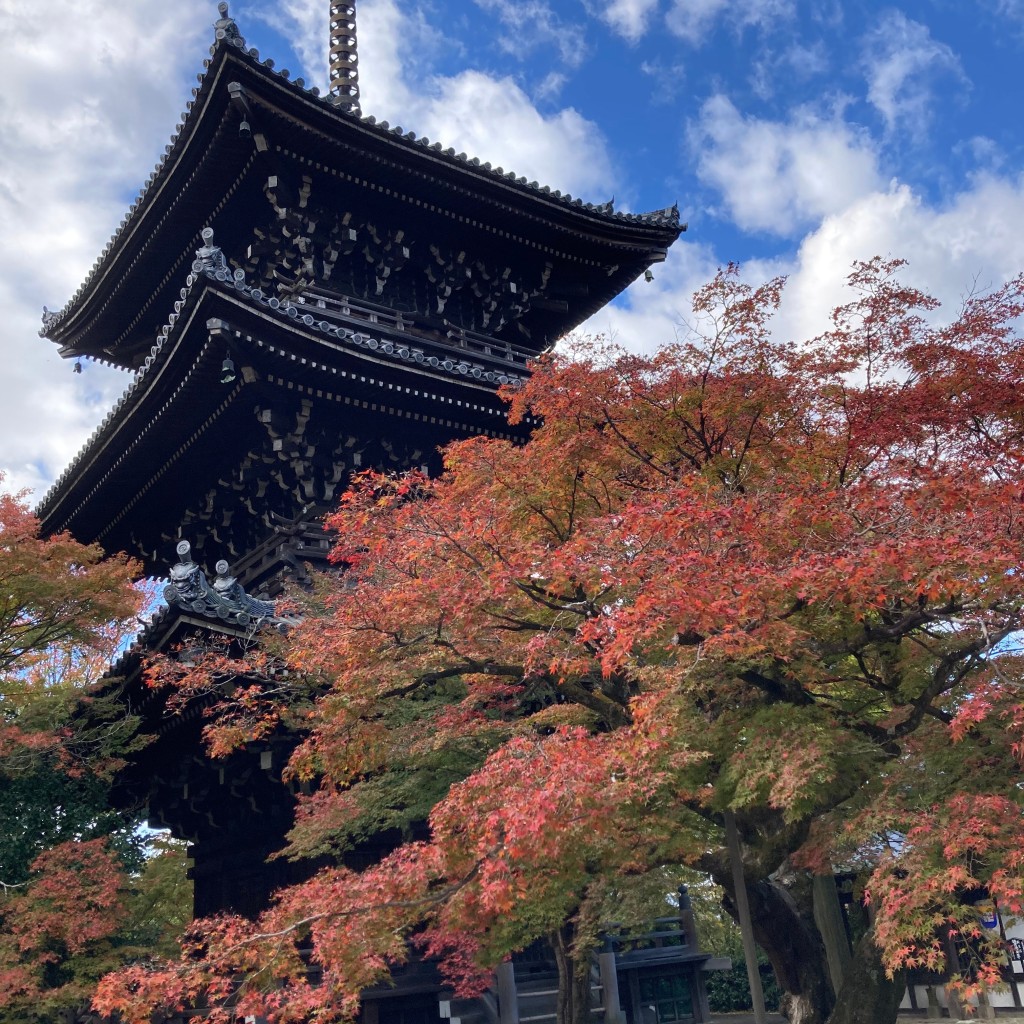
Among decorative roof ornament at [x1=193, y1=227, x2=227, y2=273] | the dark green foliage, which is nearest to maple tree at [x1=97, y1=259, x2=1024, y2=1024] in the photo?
decorative roof ornament at [x1=193, y1=227, x2=227, y2=273]

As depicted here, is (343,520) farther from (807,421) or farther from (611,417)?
(807,421)

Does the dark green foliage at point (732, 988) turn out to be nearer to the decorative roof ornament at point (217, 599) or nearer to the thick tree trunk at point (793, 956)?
the thick tree trunk at point (793, 956)

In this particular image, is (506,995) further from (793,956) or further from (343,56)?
(343,56)

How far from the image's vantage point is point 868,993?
8672 millimetres

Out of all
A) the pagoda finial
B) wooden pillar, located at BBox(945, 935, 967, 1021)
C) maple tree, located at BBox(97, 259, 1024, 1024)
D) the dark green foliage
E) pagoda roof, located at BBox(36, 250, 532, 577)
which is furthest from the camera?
the dark green foliage

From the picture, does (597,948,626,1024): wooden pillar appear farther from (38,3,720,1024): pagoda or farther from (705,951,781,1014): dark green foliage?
(705,951,781,1014): dark green foliage

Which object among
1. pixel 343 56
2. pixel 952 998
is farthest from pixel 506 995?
pixel 343 56

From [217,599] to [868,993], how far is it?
23.3 feet

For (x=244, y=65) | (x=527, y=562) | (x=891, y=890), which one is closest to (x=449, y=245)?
(x=244, y=65)

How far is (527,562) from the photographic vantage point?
8.16 m

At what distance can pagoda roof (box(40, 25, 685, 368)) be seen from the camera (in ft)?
43.4

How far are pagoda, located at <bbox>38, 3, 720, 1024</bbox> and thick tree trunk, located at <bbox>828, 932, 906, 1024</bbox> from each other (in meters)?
3.96

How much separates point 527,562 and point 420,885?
8.97ft

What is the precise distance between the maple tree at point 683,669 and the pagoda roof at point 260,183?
17.9 ft
